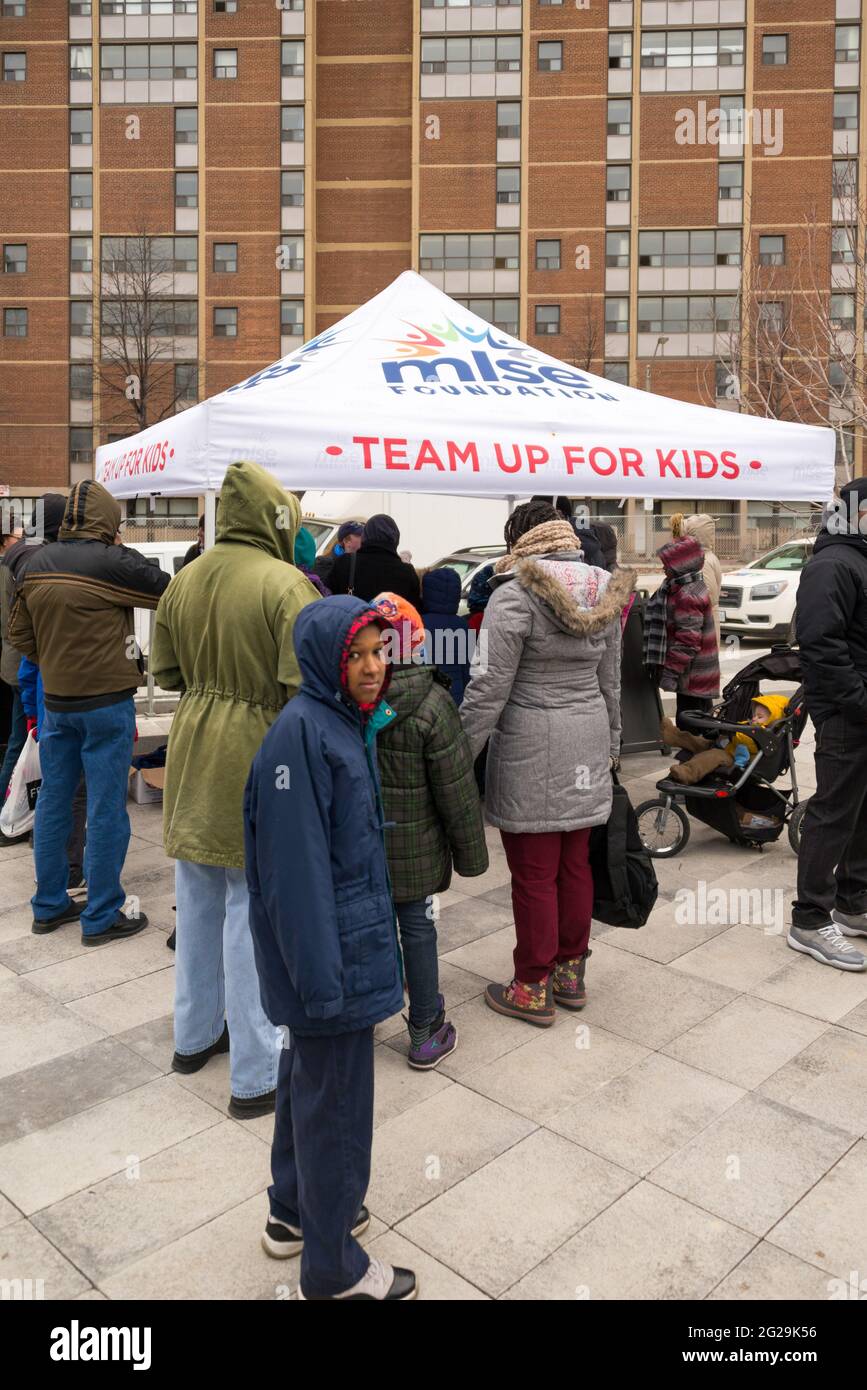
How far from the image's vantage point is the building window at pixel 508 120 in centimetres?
4391

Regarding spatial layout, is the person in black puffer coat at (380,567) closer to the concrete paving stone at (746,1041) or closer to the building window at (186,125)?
the concrete paving stone at (746,1041)

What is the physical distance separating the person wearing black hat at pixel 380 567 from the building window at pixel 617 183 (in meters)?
42.4

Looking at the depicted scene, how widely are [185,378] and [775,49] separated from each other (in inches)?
1040

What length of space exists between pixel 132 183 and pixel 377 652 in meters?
47.8

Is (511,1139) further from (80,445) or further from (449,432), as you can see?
(80,445)

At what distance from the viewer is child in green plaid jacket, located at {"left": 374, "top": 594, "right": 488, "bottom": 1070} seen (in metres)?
3.56

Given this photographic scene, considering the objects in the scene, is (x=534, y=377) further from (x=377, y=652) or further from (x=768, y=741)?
(x=377, y=652)

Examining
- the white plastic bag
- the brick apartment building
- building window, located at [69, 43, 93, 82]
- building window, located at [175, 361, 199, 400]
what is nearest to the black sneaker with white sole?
the white plastic bag

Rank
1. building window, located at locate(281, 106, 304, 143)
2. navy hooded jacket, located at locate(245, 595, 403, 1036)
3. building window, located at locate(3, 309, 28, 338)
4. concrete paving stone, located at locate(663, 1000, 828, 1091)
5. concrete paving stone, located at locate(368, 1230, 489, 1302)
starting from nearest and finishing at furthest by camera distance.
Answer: navy hooded jacket, located at locate(245, 595, 403, 1036)
concrete paving stone, located at locate(368, 1230, 489, 1302)
concrete paving stone, located at locate(663, 1000, 828, 1091)
building window, located at locate(281, 106, 304, 143)
building window, located at locate(3, 309, 28, 338)

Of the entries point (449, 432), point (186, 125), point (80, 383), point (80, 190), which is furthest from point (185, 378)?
point (449, 432)

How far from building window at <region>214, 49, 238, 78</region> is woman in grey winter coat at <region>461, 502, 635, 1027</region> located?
4675 centimetres

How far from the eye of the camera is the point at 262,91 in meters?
43.7

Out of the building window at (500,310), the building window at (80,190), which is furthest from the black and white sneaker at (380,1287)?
the building window at (80,190)

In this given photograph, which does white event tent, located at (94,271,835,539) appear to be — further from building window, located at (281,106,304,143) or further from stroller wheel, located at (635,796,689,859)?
building window, located at (281,106,304,143)
